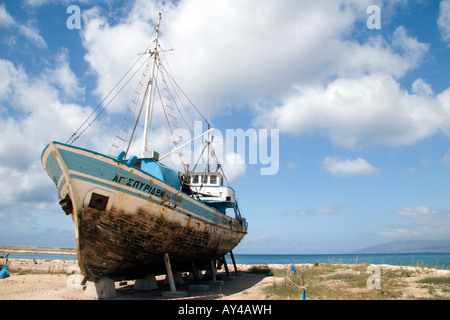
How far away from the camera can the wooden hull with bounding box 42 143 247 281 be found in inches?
377

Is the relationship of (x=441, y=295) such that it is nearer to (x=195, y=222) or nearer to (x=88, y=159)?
(x=195, y=222)

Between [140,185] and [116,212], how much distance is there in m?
1.30

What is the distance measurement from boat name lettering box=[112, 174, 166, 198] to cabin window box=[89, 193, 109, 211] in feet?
2.37

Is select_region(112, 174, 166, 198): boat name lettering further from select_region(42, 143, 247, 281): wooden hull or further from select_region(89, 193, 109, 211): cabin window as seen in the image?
select_region(89, 193, 109, 211): cabin window

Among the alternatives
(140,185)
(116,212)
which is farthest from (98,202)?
(140,185)

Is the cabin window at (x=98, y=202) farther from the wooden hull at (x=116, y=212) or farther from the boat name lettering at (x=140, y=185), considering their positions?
the boat name lettering at (x=140, y=185)

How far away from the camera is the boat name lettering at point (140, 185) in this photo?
1026 cm

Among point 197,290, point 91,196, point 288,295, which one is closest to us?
point 91,196

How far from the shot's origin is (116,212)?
10.1m
